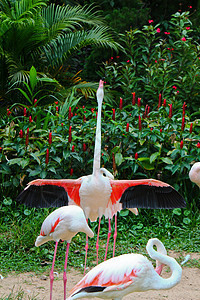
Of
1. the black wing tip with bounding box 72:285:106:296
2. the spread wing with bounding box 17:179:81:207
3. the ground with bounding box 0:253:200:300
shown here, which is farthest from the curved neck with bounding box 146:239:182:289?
the spread wing with bounding box 17:179:81:207

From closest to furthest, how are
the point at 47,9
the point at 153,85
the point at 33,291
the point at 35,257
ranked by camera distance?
the point at 33,291, the point at 35,257, the point at 153,85, the point at 47,9

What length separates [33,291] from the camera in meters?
4.10

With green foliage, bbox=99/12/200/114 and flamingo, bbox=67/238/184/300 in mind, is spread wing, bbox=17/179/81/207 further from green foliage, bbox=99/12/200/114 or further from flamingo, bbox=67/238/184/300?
green foliage, bbox=99/12/200/114

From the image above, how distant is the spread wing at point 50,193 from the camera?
4.32 meters

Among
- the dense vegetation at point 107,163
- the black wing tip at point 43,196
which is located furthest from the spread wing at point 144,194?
the dense vegetation at point 107,163

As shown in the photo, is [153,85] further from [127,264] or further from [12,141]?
[127,264]

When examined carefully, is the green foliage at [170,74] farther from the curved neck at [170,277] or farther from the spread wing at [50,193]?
the curved neck at [170,277]

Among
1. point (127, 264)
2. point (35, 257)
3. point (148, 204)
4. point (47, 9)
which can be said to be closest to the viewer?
point (127, 264)

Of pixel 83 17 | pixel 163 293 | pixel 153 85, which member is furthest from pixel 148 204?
pixel 83 17

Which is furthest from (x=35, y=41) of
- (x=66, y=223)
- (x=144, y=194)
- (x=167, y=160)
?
(x=66, y=223)

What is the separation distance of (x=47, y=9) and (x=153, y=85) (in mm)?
2842

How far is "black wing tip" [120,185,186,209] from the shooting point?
4.27 meters

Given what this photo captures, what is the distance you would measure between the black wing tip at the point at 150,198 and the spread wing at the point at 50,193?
1.60 feet

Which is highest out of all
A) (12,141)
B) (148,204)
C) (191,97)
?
(191,97)
